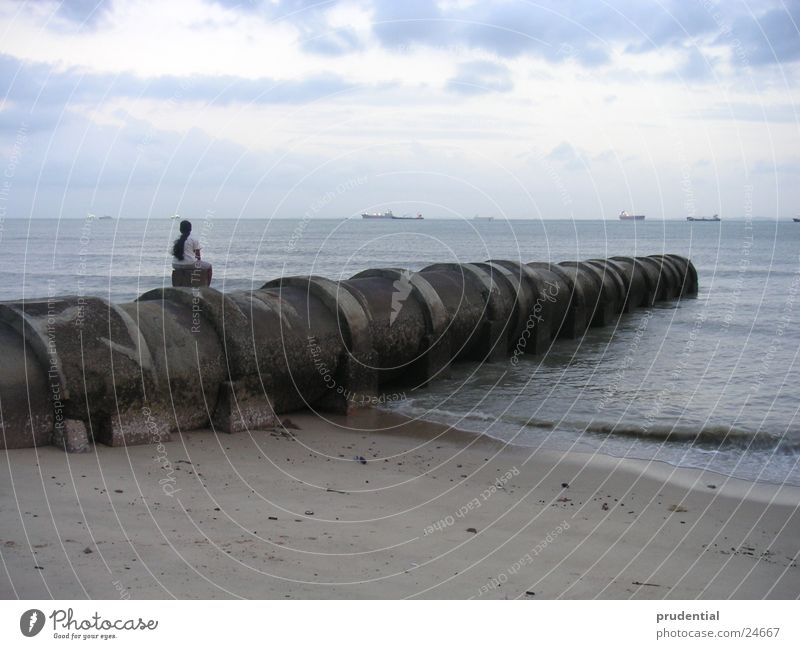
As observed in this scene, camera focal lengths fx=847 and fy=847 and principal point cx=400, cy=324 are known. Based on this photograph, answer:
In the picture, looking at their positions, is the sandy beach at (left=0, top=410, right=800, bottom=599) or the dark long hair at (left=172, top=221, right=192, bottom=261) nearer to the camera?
the sandy beach at (left=0, top=410, right=800, bottom=599)

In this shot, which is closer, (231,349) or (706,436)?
(231,349)

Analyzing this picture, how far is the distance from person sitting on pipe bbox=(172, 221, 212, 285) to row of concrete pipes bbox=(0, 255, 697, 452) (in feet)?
3.86

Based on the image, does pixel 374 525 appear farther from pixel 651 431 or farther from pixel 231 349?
pixel 651 431

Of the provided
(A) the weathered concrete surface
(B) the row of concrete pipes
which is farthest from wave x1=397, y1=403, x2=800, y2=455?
(A) the weathered concrete surface

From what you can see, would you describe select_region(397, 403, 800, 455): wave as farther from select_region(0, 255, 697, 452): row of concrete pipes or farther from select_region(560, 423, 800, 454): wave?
select_region(0, 255, 697, 452): row of concrete pipes

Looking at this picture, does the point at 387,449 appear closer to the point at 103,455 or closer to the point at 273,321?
the point at 273,321

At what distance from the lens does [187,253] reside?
952 cm

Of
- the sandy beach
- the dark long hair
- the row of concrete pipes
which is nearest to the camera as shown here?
the sandy beach

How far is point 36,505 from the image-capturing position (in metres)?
4.91

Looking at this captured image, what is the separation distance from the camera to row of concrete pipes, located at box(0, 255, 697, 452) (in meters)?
6.16

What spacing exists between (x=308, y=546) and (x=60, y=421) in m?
2.50

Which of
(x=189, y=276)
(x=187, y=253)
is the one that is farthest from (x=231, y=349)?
(x=187, y=253)

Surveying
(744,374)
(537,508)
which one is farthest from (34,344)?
(744,374)

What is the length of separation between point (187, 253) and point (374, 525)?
5254 mm
